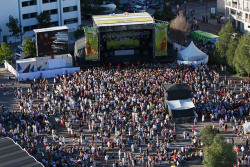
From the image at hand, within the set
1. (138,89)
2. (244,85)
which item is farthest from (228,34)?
(138,89)

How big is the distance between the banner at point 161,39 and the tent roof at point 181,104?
16.0m

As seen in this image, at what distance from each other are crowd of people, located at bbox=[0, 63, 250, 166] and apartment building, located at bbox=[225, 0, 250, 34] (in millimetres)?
13919

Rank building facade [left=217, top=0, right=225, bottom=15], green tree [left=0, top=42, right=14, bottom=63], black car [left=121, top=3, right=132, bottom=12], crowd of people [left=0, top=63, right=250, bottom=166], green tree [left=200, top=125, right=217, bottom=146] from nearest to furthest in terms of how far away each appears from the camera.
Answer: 1. green tree [left=200, top=125, right=217, bottom=146]
2. crowd of people [left=0, top=63, right=250, bottom=166]
3. green tree [left=0, top=42, right=14, bottom=63]
4. building facade [left=217, top=0, right=225, bottom=15]
5. black car [left=121, top=3, right=132, bottom=12]

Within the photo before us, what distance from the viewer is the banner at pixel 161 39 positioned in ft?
238

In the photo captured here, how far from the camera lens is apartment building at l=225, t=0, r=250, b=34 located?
81.1 meters

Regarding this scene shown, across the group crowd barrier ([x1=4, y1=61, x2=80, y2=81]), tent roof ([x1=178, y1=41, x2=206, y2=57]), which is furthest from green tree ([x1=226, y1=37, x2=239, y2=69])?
crowd barrier ([x1=4, y1=61, x2=80, y2=81])

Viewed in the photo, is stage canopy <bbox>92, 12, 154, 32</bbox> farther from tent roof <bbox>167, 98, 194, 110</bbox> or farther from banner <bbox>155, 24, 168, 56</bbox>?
tent roof <bbox>167, 98, 194, 110</bbox>

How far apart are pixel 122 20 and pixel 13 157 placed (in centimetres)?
3197

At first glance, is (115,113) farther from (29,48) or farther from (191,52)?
(29,48)

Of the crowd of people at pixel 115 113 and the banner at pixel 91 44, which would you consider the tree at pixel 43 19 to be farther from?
the crowd of people at pixel 115 113

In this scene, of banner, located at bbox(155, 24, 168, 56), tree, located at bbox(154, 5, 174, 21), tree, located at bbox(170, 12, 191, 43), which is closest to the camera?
banner, located at bbox(155, 24, 168, 56)

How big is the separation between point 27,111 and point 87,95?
7040mm

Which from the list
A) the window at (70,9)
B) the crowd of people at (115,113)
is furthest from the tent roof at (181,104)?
the window at (70,9)

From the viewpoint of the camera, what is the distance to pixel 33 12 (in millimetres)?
83500
